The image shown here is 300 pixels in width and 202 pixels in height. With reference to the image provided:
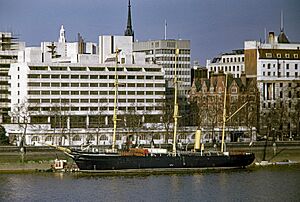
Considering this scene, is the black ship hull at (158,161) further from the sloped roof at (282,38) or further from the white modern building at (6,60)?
the sloped roof at (282,38)

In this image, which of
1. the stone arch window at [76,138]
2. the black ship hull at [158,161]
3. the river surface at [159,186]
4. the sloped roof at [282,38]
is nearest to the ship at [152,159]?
the black ship hull at [158,161]

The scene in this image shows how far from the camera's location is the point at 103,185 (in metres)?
41.3

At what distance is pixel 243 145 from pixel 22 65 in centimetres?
1720

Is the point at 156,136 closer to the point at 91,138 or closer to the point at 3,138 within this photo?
the point at 91,138

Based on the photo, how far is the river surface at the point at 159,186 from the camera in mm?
37125

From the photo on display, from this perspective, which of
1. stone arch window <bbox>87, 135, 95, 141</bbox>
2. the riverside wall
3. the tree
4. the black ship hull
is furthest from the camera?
stone arch window <bbox>87, 135, 95, 141</bbox>

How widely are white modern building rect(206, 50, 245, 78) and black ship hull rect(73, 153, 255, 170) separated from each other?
34.8 meters

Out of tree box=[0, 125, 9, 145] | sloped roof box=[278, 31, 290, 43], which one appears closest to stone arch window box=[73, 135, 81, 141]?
tree box=[0, 125, 9, 145]

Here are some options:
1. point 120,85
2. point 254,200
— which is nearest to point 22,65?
point 120,85

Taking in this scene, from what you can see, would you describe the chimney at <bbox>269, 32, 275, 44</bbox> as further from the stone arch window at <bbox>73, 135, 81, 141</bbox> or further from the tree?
the tree

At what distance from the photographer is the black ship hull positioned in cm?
4666

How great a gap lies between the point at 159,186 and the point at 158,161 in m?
6.47

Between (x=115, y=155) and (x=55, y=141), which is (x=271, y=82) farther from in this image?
(x=115, y=155)

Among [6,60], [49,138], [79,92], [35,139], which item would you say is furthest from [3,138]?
[6,60]
